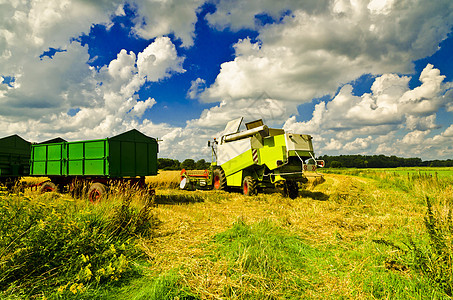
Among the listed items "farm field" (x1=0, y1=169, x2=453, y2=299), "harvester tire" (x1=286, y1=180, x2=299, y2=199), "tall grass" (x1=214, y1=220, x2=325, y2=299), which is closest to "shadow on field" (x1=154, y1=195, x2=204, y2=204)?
"harvester tire" (x1=286, y1=180, x2=299, y2=199)

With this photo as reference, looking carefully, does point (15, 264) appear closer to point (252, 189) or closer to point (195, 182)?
point (252, 189)

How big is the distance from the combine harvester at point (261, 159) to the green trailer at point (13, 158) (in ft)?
34.0

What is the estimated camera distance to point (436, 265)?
2957 mm

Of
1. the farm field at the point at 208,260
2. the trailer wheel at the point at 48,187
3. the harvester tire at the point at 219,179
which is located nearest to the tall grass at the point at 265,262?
the farm field at the point at 208,260

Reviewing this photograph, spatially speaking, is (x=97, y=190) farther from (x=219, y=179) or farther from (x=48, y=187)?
(x=219, y=179)

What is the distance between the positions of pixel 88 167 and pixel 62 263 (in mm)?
7022

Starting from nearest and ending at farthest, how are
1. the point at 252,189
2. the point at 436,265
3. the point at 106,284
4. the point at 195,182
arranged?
the point at 436,265 < the point at 106,284 < the point at 252,189 < the point at 195,182

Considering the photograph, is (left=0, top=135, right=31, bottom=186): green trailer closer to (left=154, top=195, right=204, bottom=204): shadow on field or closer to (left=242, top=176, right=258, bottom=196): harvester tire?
(left=154, top=195, right=204, bottom=204): shadow on field

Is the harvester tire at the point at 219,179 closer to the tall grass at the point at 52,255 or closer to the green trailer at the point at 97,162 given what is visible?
the green trailer at the point at 97,162

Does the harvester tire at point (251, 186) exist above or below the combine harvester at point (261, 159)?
below

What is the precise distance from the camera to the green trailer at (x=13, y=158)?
12.8m

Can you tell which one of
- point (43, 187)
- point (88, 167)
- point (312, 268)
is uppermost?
point (88, 167)

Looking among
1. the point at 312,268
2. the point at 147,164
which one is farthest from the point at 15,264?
the point at 147,164

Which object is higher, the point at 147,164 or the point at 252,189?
the point at 147,164
